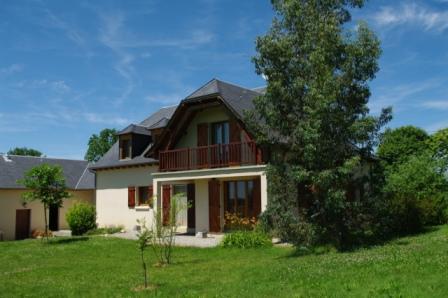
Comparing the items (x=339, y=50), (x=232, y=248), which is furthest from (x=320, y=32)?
(x=232, y=248)

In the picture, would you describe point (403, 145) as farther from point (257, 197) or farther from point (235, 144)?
point (235, 144)

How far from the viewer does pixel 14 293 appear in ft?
34.4

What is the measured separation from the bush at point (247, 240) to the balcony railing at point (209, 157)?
10.5 feet

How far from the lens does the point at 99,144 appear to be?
5847 cm

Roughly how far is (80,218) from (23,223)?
639cm

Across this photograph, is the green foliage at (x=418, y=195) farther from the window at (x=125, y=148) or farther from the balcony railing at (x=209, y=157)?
the window at (x=125, y=148)

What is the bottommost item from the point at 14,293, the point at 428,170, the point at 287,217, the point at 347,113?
the point at 14,293

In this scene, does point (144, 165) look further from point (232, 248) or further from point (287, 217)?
point (287, 217)

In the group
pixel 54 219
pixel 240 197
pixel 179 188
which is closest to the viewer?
pixel 240 197

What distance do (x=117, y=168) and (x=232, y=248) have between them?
42.6 ft

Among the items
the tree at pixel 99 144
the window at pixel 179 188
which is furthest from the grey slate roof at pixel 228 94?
the tree at pixel 99 144

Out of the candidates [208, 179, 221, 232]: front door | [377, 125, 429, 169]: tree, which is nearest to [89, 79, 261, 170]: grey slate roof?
[208, 179, 221, 232]: front door

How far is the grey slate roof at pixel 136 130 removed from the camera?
2641 centimetres

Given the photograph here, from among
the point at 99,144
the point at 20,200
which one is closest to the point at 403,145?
the point at 20,200
